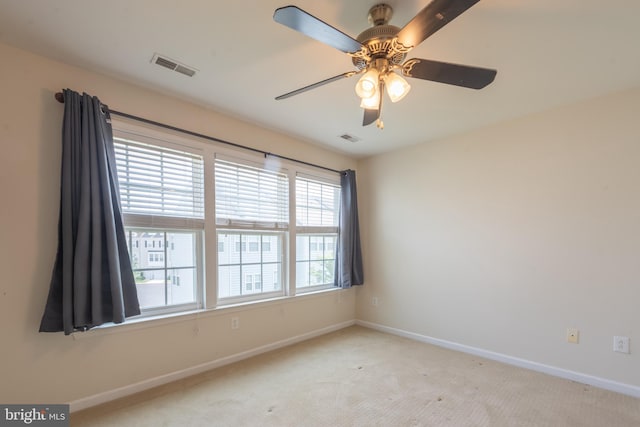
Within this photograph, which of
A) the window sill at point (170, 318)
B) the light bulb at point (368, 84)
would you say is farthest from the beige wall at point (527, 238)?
the light bulb at point (368, 84)

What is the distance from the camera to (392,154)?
13.2ft

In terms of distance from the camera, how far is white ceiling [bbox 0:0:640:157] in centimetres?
159

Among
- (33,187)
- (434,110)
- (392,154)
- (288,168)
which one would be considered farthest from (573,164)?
(33,187)

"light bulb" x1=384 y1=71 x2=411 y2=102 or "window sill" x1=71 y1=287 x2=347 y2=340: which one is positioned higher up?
"light bulb" x1=384 y1=71 x2=411 y2=102

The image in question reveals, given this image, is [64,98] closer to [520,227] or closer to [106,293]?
[106,293]

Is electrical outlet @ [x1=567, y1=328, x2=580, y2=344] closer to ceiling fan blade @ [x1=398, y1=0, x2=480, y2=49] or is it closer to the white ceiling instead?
the white ceiling

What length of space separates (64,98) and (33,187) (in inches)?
25.3

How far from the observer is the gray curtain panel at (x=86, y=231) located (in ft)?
6.47

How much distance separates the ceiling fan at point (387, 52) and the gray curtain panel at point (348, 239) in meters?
2.39

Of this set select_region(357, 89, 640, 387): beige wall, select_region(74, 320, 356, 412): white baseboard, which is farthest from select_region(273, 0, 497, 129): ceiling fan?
select_region(74, 320, 356, 412): white baseboard

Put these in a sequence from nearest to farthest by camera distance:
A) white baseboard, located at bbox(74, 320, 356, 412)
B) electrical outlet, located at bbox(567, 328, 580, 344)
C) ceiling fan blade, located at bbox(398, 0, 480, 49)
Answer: ceiling fan blade, located at bbox(398, 0, 480, 49) < white baseboard, located at bbox(74, 320, 356, 412) < electrical outlet, located at bbox(567, 328, 580, 344)

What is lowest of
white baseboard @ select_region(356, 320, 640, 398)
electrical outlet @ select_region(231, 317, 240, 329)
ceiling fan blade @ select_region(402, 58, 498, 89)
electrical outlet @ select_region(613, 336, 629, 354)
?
white baseboard @ select_region(356, 320, 640, 398)

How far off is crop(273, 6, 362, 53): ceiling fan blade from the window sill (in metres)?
2.36

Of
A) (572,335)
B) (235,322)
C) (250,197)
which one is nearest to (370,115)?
(250,197)
